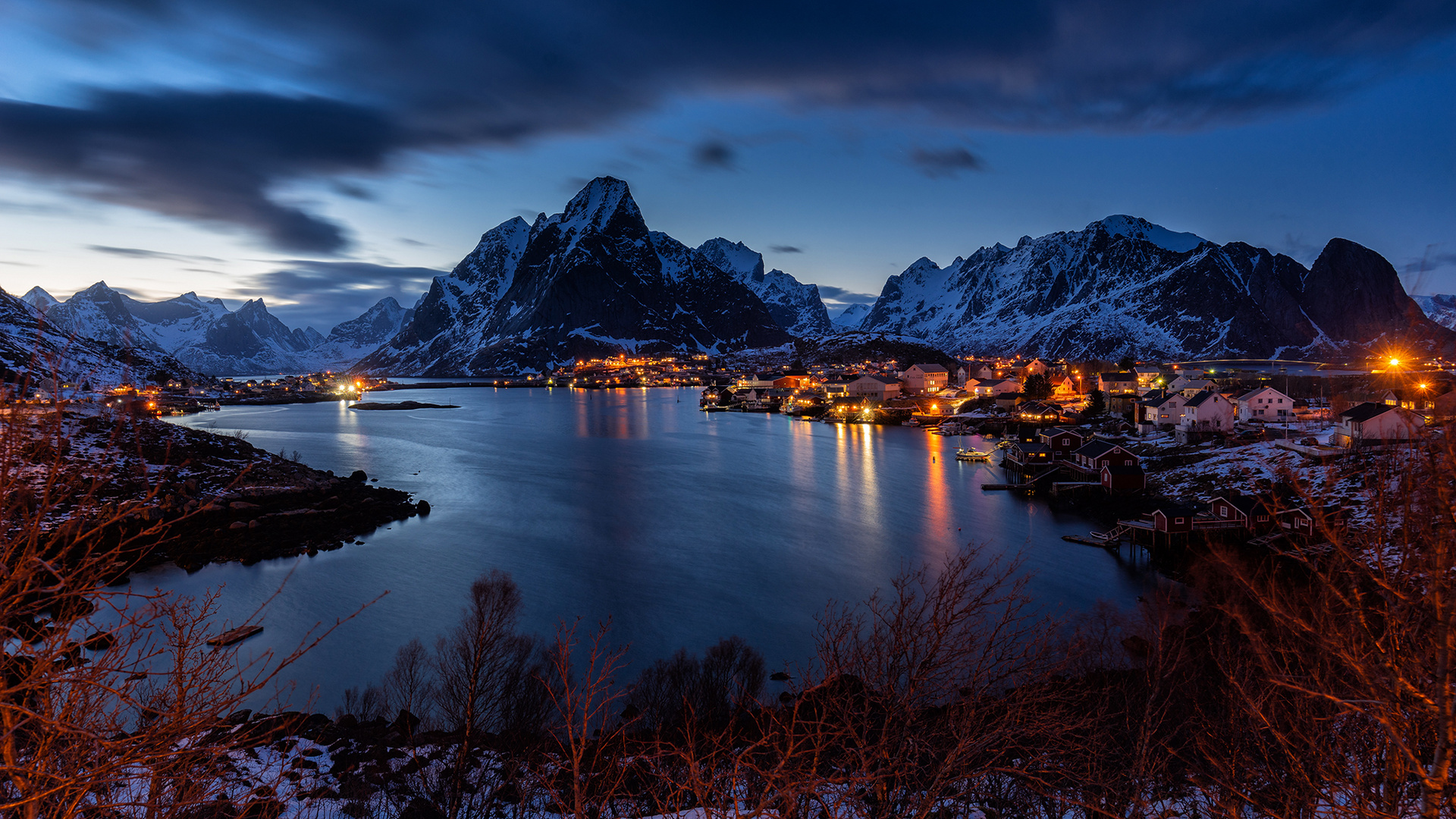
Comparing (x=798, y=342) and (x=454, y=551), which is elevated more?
(x=798, y=342)

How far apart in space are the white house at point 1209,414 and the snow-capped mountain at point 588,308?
379 ft

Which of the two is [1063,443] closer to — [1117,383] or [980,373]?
[1117,383]

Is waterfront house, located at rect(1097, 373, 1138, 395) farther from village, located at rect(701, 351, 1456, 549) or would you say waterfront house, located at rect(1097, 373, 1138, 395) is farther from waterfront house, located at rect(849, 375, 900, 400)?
waterfront house, located at rect(849, 375, 900, 400)

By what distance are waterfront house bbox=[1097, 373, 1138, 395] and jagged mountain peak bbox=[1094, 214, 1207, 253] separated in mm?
147596

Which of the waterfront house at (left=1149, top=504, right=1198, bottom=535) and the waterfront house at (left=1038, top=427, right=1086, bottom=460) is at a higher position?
the waterfront house at (left=1038, top=427, right=1086, bottom=460)

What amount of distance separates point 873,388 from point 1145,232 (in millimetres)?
160363

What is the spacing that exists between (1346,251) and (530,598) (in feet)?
550

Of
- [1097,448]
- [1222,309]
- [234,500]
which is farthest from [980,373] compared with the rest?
[1222,309]

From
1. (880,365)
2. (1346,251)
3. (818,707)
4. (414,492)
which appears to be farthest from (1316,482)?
(1346,251)

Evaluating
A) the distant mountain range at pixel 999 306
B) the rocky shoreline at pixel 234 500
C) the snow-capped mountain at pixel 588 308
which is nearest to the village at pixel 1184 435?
the rocky shoreline at pixel 234 500

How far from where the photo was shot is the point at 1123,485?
2103 centimetres

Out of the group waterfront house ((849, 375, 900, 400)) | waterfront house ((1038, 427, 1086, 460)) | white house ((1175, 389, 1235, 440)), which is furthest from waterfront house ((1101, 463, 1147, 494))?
waterfront house ((849, 375, 900, 400))

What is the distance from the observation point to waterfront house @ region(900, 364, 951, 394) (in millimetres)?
60625

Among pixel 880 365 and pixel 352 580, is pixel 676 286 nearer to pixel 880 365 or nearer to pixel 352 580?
pixel 880 365
